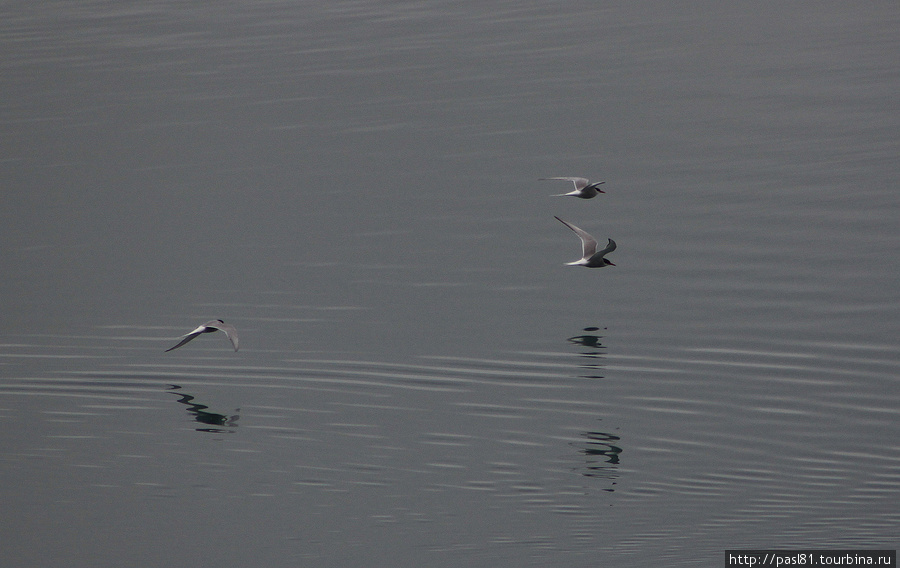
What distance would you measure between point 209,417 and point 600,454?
6406mm

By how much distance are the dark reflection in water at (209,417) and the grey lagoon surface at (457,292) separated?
0.27ft

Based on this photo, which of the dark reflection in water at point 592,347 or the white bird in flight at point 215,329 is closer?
the white bird in flight at point 215,329

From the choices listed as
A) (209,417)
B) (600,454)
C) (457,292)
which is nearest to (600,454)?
(600,454)

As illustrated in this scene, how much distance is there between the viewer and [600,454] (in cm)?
1888

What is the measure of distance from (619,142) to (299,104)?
1286 centimetres

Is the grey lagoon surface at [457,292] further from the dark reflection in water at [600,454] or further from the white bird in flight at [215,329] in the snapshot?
the white bird in flight at [215,329]

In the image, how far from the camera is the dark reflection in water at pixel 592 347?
22469 millimetres

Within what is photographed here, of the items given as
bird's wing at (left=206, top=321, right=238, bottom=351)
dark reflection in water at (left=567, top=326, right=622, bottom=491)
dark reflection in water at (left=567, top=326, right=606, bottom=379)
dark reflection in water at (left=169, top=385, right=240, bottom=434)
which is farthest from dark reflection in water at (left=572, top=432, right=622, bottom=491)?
bird's wing at (left=206, top=321, right=238, bottom=351)

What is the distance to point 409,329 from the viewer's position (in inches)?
984

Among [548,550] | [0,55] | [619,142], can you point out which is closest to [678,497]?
[548,550]

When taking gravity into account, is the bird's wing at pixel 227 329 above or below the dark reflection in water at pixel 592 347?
below

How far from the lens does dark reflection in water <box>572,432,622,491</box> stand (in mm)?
18281

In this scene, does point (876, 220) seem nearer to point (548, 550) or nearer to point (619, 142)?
point (619, 142)

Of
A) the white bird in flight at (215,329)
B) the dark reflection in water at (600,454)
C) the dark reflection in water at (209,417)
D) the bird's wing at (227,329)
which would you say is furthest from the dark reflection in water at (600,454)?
the white bird in flight at (215,329)
